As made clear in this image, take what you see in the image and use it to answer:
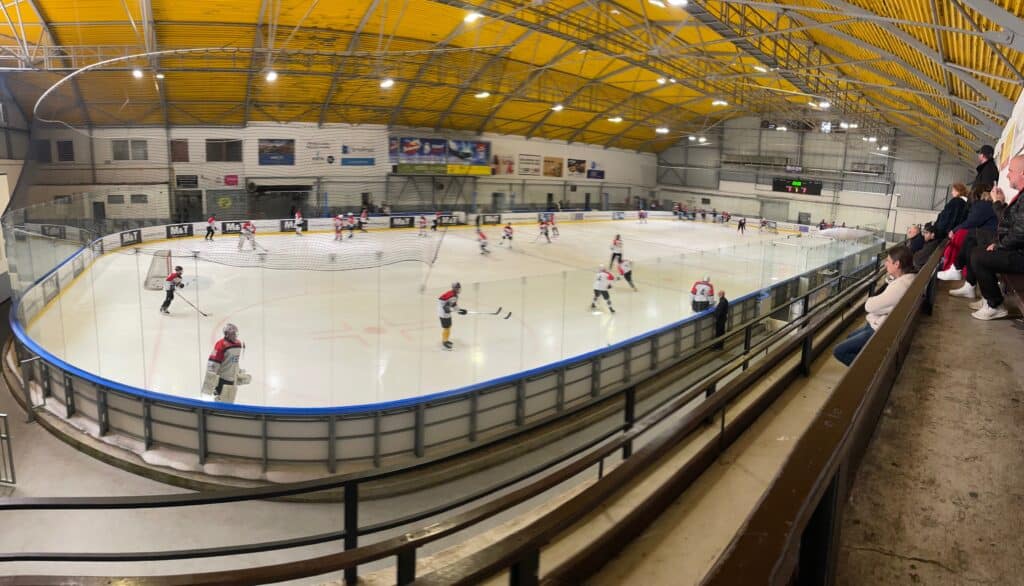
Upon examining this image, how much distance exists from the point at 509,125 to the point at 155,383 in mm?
32197

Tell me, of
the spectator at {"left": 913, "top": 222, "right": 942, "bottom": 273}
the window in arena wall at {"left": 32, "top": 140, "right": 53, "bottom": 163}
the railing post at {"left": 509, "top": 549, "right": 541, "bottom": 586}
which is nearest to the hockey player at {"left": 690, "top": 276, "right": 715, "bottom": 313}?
the spectator at {"left": 913, "top": 222, "right": 942, "bottom": 273}

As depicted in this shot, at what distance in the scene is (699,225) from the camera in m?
41.8

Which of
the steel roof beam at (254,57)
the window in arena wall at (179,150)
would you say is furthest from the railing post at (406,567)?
the window in arena wall at (179,150)

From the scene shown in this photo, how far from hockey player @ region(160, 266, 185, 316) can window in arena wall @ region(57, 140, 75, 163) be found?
1855 cm

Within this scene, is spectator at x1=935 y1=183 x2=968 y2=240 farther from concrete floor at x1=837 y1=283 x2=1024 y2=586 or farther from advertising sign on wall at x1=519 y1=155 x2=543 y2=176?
advertising sign on wall at x1=519 y1=155 x2=543 y2=176

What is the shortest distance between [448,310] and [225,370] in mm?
4158

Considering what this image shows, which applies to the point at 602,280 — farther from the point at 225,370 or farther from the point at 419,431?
the point at 225,370

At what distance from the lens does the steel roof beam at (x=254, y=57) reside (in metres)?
21.8

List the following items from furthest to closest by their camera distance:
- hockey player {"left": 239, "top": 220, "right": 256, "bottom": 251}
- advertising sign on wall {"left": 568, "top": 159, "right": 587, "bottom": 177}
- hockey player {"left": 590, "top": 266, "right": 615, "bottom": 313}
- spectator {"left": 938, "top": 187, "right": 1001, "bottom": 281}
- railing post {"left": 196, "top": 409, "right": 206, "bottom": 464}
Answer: advertising sign on wall {"left": 568, "top": 159, "right": 587, "bottom": 177} → hockey player {"left": 239, "top": 220, "right": 256, "bottom": 251} → hockey player {"left": 590, "top": 266, "right": 615, "bottom": 313} → railing post {"left": 196, "top": 409, "right": 206, "bottom": 464} → spectator {"left": 938, "top": 187, "right": 1001, "bottom": 281}

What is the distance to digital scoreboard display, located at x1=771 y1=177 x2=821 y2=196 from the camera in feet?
148

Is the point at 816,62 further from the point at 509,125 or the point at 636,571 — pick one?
the point at 636,571

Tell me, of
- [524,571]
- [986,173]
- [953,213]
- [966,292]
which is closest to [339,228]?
[953,213]

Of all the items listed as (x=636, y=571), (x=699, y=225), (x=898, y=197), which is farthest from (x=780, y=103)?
(x=636, y=571)

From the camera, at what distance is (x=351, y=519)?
129 inches
